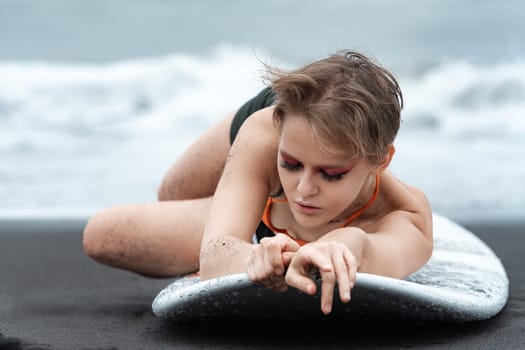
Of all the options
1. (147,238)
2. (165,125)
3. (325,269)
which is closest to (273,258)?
(325,269)

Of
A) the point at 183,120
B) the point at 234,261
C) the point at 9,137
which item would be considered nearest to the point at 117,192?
the point at 9,137

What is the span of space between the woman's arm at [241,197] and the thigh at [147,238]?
Result: 1.50 feet

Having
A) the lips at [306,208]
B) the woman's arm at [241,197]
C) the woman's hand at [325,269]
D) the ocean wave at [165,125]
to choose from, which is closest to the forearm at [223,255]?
the woman's arm at [241,197]

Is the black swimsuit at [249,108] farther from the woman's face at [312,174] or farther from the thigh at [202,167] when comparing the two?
the woman's face at [312,174]

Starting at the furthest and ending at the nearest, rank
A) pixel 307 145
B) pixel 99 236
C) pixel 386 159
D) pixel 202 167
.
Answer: pixel 202 167, pixel 99 236, pixel 386 159, pixel 307 145

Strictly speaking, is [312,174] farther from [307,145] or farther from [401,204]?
[401,204]

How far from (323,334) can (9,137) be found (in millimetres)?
5338

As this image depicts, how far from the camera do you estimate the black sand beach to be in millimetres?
1570

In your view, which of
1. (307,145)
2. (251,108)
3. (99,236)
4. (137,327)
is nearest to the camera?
(307,145)

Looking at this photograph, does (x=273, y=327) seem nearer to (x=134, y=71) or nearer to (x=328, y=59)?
(x=328, y=59)

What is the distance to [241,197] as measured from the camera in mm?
1711

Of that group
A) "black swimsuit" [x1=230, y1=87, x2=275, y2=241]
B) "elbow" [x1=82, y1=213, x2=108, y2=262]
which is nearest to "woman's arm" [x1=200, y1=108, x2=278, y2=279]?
"black swimsuit" [x1=230, y1=87, x2=275, y2=241]

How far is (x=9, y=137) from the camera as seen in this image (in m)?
6.45

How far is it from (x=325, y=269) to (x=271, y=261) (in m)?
0.11
